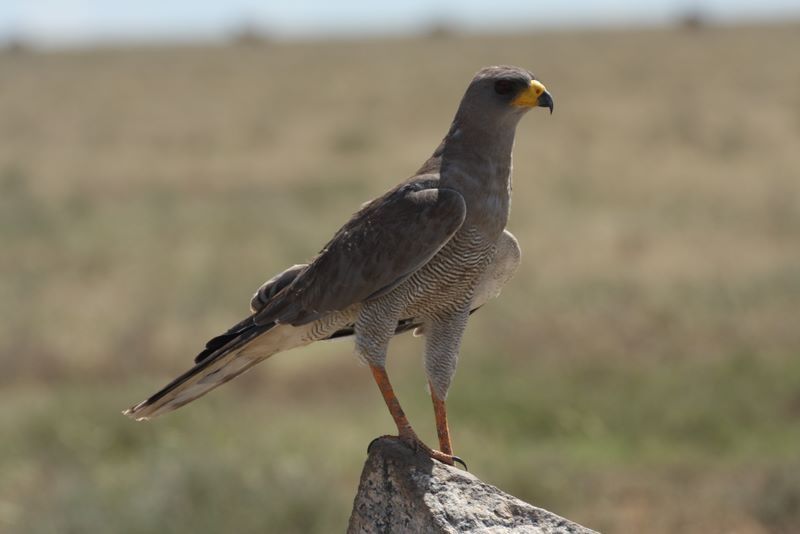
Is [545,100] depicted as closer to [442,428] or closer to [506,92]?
[506,92]

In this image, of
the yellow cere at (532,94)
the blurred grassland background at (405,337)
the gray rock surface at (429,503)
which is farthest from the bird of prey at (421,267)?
the blurred grassland background at (405,337)

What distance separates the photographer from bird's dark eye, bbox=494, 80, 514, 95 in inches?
221

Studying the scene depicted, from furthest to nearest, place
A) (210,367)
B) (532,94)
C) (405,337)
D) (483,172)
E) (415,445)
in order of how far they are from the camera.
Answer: (405,337), (210,367), (483,172), (532,94), (415,445)

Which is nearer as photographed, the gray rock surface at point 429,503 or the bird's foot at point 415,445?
the gray rock surface at point 429,503

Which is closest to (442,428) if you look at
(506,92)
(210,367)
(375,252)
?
(375,252)

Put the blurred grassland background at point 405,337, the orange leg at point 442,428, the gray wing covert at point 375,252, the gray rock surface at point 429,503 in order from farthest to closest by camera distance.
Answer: the blurred grassland background at point 405,337 → the orange leg at point 442,428 → the gray wing covert at point 375,252 → the gray rock surface at point 429,503

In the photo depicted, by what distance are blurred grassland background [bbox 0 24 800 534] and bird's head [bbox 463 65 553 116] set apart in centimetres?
579

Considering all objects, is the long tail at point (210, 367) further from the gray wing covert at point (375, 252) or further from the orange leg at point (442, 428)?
the orange leg at point (442, 428)

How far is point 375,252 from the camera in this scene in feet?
18.6

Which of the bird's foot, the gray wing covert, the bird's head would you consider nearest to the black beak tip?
the bird's head

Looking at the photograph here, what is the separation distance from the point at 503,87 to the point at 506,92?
0.08 ft

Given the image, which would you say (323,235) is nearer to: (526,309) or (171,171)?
(526,309)

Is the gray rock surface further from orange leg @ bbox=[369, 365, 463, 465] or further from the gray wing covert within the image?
the gray wing covert

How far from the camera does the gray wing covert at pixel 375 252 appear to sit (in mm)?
5535
